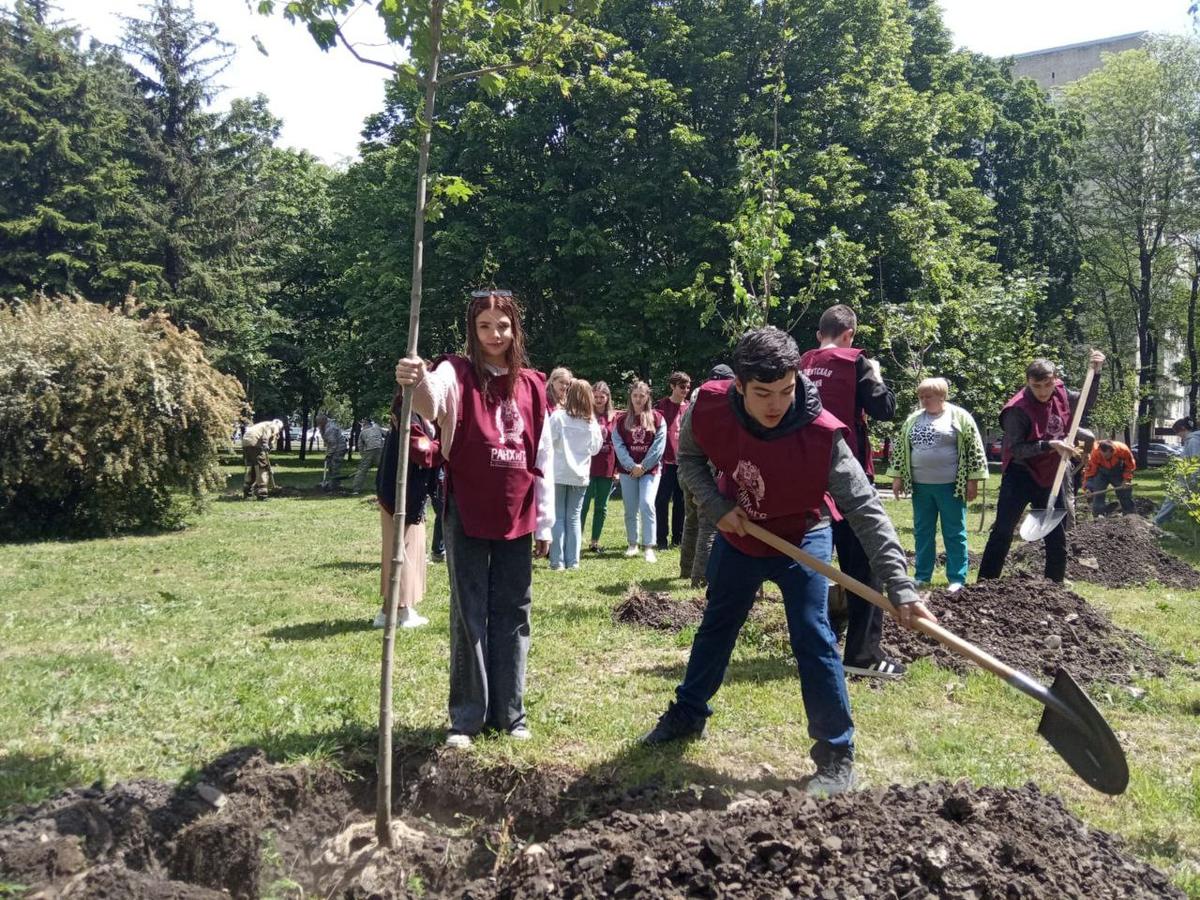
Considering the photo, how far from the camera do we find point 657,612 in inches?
281

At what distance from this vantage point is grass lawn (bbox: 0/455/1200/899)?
4.17 metres

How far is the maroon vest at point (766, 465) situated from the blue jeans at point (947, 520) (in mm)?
4255

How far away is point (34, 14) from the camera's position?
28.1 metres

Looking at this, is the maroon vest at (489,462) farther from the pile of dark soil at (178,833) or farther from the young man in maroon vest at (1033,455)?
the young man in maroon vest at (1033,455)

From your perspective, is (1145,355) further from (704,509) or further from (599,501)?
(704,509)

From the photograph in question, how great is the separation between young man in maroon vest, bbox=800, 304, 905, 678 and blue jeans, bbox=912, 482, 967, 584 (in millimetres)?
2648

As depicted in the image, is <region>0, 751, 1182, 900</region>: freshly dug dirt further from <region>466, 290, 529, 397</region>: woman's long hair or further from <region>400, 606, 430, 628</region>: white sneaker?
<region>400, 606, 430, 628</region>: white sneaker

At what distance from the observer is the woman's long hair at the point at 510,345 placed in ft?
13.8

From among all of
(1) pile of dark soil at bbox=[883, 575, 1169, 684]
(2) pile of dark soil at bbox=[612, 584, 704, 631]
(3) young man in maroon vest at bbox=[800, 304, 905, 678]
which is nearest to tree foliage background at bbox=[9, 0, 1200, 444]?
(1) pile of dark soil at bbox=[883, 575, 1169, 684]

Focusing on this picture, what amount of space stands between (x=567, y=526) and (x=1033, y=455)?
4.50m

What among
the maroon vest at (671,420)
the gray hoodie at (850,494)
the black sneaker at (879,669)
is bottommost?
the black sneaker at (879,669)

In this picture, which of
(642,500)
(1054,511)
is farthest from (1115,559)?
(642,500)

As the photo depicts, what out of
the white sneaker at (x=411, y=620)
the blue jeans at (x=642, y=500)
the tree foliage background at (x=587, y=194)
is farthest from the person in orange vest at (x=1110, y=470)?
the white sneaker at (x=411, y=620)

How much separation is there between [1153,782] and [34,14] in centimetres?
3420
